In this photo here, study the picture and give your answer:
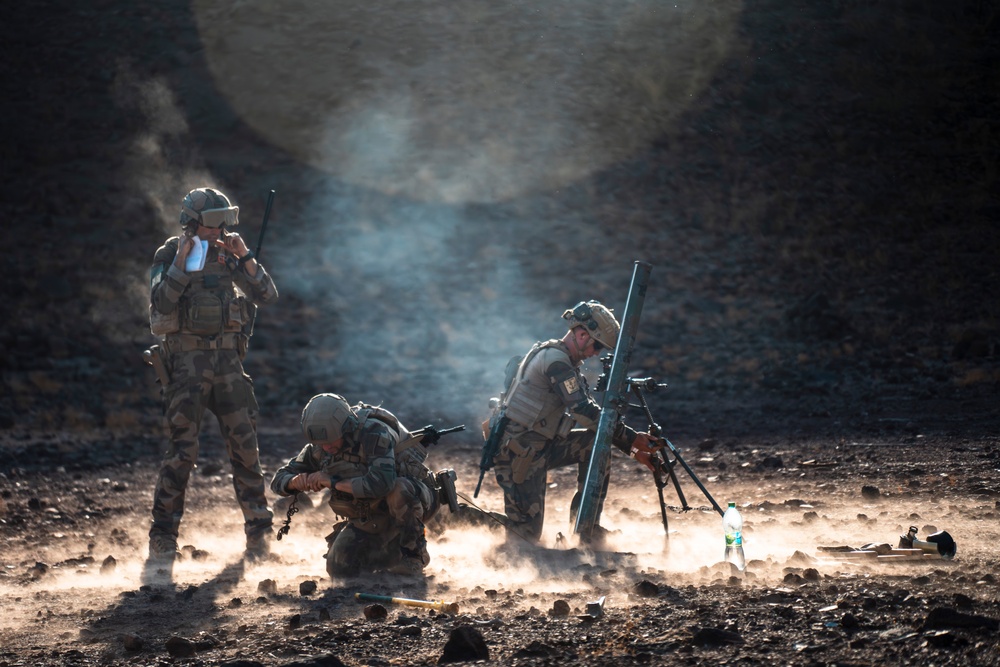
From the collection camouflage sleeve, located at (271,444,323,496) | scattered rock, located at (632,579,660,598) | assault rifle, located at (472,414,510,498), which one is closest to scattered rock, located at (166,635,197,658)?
camouflage sleeve, located at (271,444,323,496)

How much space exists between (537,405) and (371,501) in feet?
5.43

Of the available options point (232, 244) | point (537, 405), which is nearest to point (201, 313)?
point (232, 244)

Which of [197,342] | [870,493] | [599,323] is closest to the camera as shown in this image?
[599,323]

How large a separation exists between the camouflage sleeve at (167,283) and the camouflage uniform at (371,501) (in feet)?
5.33

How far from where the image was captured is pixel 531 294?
19.0 meters

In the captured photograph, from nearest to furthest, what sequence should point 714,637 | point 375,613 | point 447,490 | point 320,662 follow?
1. point 320,662
2. point 714,637
3. point 375,613
4. point 447,490

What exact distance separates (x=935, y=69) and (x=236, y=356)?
848 inches

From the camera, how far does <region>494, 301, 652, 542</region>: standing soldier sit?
866 cm

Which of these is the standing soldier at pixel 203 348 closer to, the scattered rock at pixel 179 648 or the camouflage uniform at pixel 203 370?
the camouflage uniform at pixel 203 370

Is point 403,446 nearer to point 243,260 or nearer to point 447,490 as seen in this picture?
point 447,490

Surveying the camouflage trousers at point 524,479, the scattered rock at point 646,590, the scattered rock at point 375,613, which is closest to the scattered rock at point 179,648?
the scattered rock at point 375,613

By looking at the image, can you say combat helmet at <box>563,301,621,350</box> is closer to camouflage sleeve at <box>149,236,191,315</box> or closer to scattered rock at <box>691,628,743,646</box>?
camouflage sleeve at <box>149,236,191,315</box>

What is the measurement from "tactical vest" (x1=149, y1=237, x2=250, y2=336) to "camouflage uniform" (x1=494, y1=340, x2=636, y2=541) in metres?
2.24

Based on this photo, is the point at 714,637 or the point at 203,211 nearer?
the point at 714,637
